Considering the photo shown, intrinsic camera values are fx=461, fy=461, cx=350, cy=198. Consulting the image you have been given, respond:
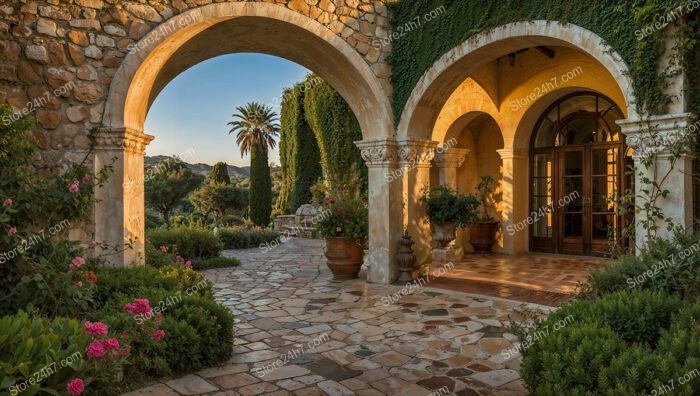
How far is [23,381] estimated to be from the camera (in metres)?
2.22

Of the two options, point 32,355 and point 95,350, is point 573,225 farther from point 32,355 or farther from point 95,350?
point 32,355

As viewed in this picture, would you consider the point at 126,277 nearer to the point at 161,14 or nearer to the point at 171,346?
the point at 171,346

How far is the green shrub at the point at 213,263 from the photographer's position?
8.92m

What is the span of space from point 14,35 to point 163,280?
108 inches

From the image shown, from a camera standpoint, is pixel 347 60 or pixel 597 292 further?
pixel 347 60

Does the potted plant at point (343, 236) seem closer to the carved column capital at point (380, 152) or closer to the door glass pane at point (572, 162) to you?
the carved column capital at point (380, 152)

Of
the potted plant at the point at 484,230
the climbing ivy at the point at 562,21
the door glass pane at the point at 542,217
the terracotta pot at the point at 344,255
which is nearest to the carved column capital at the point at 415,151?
the climbing ivy at the point at 562,21

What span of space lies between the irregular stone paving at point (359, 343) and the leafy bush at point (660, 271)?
978 millimetres

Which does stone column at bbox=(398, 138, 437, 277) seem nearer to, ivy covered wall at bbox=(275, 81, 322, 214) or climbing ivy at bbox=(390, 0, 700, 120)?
climbing ivy at bbox=(390, 0, 700, 120)

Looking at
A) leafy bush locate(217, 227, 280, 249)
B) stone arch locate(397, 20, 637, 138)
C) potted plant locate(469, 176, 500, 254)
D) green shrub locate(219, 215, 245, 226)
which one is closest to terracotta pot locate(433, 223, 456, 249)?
potted plant locate(469, 176, 500, 254)

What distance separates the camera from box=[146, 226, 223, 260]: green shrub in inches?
367

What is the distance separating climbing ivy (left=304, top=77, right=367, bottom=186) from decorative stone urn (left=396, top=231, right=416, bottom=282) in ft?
16.7

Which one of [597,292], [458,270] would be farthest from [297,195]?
[597,292]

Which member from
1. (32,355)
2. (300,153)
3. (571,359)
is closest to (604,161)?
(571,359)
